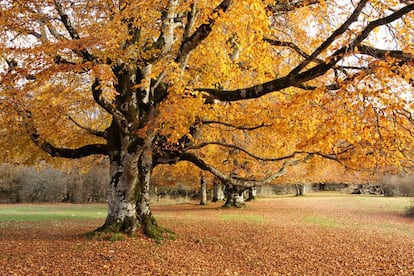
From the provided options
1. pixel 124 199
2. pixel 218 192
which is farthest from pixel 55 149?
pixel 218 192

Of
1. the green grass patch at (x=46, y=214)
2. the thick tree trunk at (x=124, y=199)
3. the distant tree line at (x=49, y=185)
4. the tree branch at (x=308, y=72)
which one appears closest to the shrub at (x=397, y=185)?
the green grass patch at (x=46, y=214)

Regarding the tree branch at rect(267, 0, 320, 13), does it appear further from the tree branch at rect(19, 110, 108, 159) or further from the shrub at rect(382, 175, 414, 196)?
the shrub at rect(382, 175, 414, 196)

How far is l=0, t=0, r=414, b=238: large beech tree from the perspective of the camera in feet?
22.3

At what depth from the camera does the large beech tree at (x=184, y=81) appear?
267 inches

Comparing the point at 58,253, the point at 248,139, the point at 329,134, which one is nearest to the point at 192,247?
the point at 58,253

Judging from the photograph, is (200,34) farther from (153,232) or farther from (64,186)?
(64,186)

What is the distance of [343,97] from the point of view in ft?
20.7

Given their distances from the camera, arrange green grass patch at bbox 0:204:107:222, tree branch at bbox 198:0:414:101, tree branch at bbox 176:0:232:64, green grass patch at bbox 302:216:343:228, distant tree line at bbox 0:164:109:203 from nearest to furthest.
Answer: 1. tree branch at bbox 198:0:414:101
2. tree branch at bbox 176:0:232:64
3. green grass patch at bbox 302:216:343:228
4. green grass patch at bbox 0:204:107:222
5. distant tree line at bbox 0:164:109:203

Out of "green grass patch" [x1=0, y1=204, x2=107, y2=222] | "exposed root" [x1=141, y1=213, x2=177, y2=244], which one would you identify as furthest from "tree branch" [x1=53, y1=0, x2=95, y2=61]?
"green grass patch" [x1=0, y1=204, x2=107, y2=222]

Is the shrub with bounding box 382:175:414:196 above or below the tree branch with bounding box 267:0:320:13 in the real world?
below

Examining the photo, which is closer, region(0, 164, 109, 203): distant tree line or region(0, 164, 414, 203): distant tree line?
region(0, 164, 414, 203): distant tree line

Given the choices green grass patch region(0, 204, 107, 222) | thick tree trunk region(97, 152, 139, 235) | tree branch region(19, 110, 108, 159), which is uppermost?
tree branch region(19, 110, 108, 159)

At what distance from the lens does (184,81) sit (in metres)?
10.3

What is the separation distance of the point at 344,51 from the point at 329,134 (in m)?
1.50
